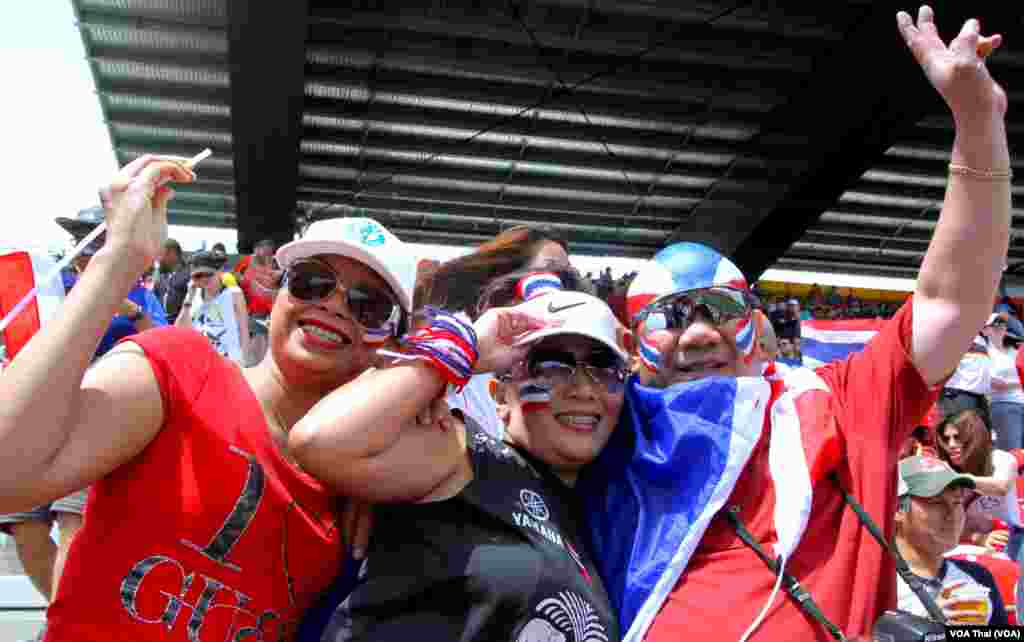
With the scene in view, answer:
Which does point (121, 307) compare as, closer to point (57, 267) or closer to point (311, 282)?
point (57, 267)

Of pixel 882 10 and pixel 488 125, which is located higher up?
pixel 882 10

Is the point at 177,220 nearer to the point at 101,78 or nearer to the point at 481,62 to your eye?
the point at 101,78

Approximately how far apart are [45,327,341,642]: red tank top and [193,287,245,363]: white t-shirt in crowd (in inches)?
153

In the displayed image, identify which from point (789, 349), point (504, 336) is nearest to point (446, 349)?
point (504, 336)

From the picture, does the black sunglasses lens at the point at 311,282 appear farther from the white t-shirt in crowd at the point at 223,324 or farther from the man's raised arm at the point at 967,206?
the white t-shirt in crowd at the point at 223,324

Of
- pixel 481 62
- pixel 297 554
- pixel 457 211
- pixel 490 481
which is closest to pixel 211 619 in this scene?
pixel 297 554

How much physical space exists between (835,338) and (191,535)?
5287mm

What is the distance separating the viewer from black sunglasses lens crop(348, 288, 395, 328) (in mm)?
2176

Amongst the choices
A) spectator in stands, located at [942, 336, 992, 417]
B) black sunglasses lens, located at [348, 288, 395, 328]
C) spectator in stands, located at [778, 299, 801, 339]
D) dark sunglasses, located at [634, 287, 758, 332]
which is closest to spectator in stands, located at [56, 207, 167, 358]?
black sunglasses lens, located at [348, 288, 395, 328]

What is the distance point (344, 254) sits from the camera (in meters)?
2.16

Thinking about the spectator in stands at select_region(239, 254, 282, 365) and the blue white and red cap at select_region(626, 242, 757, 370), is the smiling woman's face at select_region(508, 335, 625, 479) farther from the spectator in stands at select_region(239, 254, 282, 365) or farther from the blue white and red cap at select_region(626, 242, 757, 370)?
the spectator in stands at select_region(239, 254, 282, 365)

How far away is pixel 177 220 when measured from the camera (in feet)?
50.3

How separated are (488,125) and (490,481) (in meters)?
11.3

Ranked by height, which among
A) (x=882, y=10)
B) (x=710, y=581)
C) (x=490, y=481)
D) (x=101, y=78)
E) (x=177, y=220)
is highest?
(x=882, y=10)
